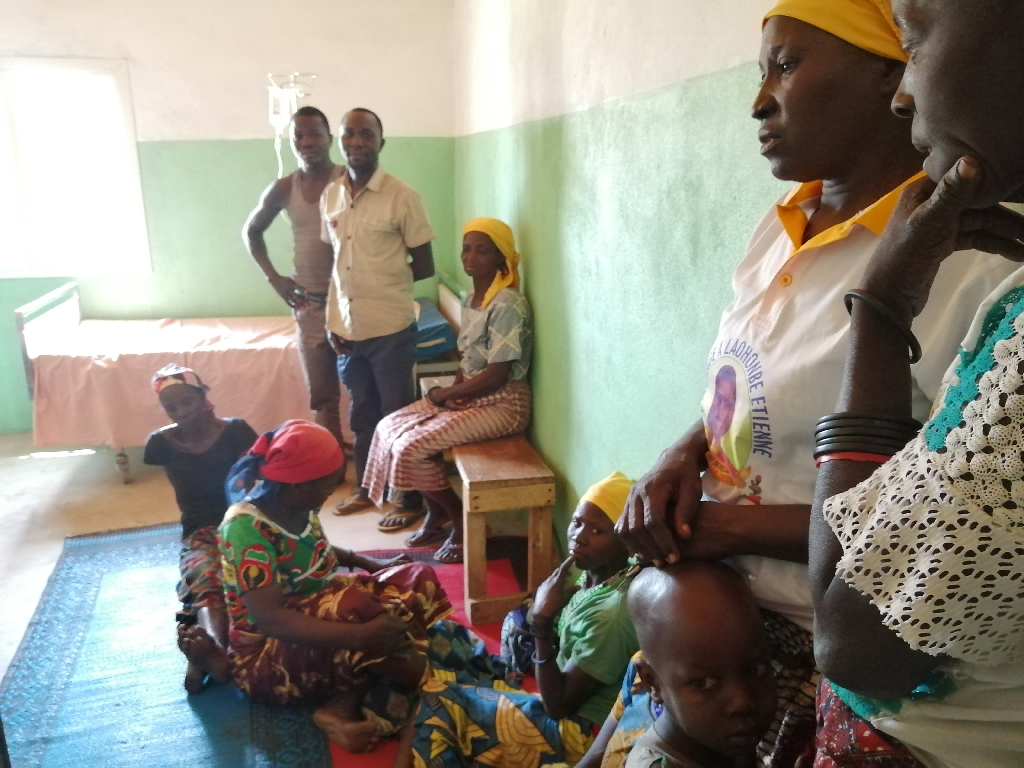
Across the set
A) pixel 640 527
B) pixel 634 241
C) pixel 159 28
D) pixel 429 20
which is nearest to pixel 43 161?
pixel 159 28

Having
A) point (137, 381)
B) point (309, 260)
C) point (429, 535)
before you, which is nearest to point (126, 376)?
point (137, 381)

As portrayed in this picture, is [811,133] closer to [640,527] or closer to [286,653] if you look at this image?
[640,527]

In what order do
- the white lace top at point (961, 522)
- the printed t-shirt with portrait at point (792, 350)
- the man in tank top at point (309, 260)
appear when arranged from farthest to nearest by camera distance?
the man in tank top at point (309, 260), the printed t-shirt with portrait at point (792, 350), the white lace top at point (961, 522)

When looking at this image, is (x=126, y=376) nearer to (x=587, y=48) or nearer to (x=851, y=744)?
(x=587, y=48)

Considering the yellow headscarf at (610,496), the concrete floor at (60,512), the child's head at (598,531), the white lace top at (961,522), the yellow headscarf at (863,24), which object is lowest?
the concrete floor at (60,512)

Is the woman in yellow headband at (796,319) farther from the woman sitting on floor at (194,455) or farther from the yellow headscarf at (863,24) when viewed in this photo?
the woman sitting on floor at (194,455)

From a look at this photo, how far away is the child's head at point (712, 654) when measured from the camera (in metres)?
1.08

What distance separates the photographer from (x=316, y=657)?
2.14 meters

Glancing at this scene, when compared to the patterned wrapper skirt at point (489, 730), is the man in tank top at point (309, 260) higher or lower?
higher

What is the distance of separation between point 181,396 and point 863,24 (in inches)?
92.0

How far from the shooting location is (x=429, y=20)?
491 cm

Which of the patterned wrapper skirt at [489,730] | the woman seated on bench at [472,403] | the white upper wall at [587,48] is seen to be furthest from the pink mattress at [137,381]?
the patterned wrapper skirt at [489,730]

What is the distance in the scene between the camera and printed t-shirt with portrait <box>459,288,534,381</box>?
10.2ft

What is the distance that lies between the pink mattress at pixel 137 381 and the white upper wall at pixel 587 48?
1751 millimetres
